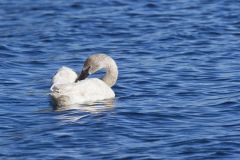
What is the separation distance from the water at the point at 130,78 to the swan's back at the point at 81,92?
204mm

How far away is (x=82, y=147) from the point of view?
12.1 metres

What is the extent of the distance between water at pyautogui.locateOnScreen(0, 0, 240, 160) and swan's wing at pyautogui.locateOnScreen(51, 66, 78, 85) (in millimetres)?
356

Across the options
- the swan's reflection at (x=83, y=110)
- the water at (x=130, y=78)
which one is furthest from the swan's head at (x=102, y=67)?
the swan's reflection at (x=83, y=110)

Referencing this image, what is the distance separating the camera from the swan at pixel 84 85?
570 inches

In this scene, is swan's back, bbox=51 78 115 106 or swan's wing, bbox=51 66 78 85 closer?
swan's back, bbox=51 78 115 106

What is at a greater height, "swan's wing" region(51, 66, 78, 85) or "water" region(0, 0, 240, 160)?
"swan's wing" region(51, 66, 78, 85)

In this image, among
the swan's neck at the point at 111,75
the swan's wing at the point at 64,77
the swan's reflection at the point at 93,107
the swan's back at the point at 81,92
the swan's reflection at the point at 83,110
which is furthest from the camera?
the swan's neck at the point at 111,75

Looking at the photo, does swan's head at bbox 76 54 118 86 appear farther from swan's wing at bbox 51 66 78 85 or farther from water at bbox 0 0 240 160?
water at bbox 0 0 240 160

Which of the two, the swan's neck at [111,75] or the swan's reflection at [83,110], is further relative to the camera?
the swan's neck at [111,75]

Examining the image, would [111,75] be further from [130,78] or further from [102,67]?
[130,78]

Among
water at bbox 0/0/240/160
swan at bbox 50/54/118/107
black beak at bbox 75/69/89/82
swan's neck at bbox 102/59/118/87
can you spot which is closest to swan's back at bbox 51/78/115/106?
swan at bbox 50/54/118/107

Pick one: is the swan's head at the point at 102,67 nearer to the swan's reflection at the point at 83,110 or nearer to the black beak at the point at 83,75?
the black beak at the point at 83,75

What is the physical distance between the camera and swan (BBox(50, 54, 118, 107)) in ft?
47.5

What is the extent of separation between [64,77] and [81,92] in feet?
3.16
